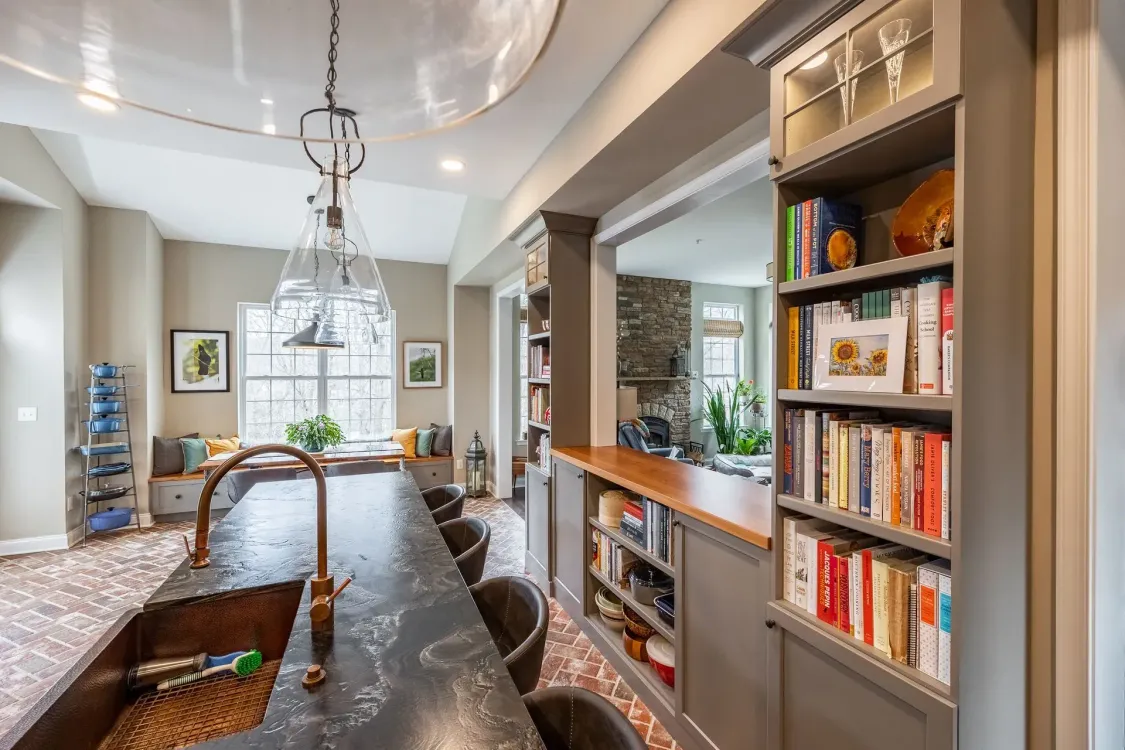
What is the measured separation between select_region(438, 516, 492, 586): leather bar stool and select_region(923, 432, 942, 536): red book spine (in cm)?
145

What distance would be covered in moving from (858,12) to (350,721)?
75.0 inches

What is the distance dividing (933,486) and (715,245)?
471 centimetres

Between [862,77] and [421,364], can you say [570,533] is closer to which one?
[862,77]

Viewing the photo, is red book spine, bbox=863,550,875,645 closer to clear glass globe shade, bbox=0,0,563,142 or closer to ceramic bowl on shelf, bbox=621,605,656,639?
ceramic bowl on shelf, bbox=621,605,656,639

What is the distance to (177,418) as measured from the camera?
525 cm

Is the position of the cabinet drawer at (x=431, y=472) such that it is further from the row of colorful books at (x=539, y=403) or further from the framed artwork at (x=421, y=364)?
the row of colorful books at (x=539, y=403)

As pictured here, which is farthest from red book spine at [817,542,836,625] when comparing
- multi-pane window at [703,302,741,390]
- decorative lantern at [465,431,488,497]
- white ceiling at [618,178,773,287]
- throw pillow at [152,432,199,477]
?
multi-pane window at [703,302,741,390]

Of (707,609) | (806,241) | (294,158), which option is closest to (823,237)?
(806,241)

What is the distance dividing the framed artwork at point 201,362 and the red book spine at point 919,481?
20.7ft

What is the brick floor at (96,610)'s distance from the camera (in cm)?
230

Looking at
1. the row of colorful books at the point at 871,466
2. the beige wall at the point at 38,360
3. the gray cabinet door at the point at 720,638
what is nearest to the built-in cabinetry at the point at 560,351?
the gray cabinet door at the point at 720,638

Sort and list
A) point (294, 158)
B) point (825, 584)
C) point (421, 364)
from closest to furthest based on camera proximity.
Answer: point (825, 584)
point (294, 158)
point (421, 364)

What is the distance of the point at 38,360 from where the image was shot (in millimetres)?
3902

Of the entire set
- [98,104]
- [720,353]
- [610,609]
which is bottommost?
[610,609]
